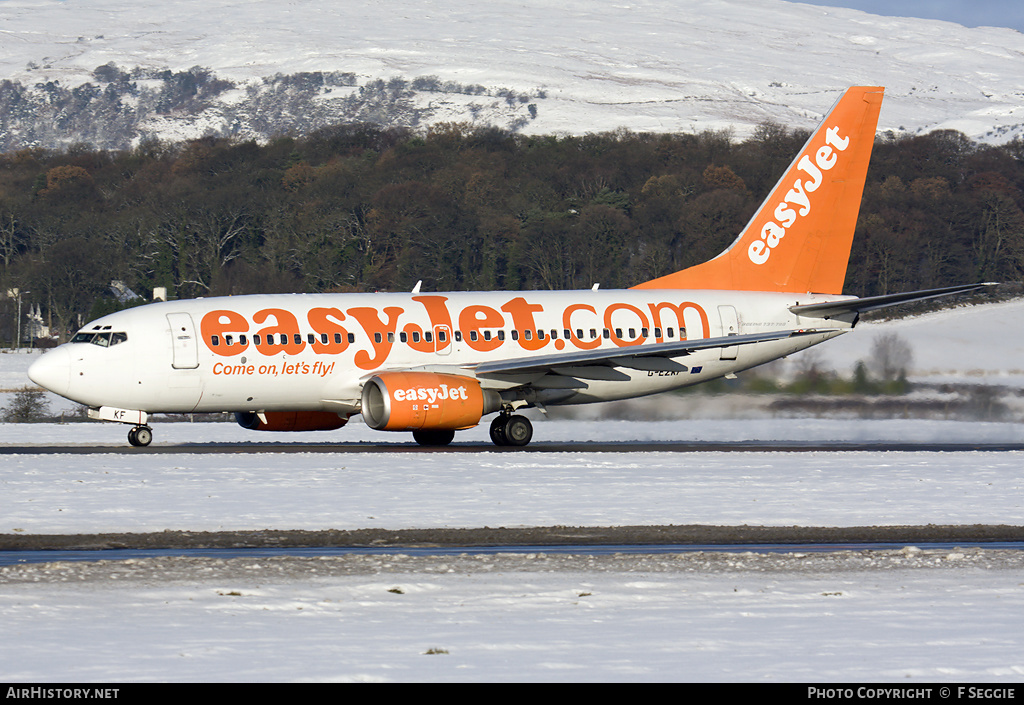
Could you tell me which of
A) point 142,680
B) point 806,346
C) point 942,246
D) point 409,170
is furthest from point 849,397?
point 409,170

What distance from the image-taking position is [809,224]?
122 ft

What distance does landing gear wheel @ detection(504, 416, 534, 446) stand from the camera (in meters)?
33.1

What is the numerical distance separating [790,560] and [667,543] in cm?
204

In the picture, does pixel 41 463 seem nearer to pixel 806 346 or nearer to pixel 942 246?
pixel 806 346

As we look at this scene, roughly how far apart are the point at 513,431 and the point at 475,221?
75687mm

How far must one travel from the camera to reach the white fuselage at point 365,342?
102 feet

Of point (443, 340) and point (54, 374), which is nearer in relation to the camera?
point (54, 374)

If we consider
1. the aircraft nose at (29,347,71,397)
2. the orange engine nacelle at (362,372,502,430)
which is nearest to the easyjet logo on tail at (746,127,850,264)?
the orange engine nacelle at (362,372,502,430)

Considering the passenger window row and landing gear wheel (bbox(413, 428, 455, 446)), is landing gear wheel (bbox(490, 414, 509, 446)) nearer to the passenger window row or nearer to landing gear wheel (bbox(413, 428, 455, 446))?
landing gear wheel (bbox(413, 428, 455, 446))

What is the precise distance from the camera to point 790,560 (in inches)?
595

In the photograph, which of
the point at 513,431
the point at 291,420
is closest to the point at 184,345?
the point at 291,420

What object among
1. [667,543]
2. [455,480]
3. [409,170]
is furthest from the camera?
[409,170]

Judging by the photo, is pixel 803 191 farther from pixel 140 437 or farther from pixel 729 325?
pixel 140 437

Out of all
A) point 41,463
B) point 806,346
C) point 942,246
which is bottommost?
point 41,463
